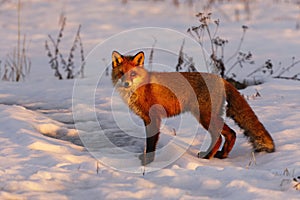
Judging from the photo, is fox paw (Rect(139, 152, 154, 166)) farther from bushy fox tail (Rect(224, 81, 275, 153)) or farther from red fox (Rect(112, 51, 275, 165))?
bushy fox tail (Rect(224, 81, 275, 153))

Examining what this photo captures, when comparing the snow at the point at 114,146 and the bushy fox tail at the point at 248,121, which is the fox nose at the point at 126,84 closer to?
the snow at the point at 114,146

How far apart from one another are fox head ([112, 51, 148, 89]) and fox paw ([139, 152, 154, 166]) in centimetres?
65

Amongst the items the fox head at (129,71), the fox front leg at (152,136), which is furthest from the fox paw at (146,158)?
the fox head at (129,71)

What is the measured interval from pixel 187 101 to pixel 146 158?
2.37ft

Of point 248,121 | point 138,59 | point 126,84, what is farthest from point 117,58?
point 248,121

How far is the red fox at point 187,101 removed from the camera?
5.33 meters

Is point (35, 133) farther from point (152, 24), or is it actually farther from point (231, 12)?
point (231, 12)

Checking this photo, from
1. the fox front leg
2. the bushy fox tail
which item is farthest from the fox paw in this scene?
the bushy fox tail

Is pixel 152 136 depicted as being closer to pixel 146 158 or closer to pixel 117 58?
pixel 146 158

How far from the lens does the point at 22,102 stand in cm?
734

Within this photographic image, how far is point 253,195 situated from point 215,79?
1712 mm

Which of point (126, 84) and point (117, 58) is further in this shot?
point (117, 58)

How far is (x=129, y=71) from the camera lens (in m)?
5.37

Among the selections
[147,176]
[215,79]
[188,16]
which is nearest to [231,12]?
[188,16]
